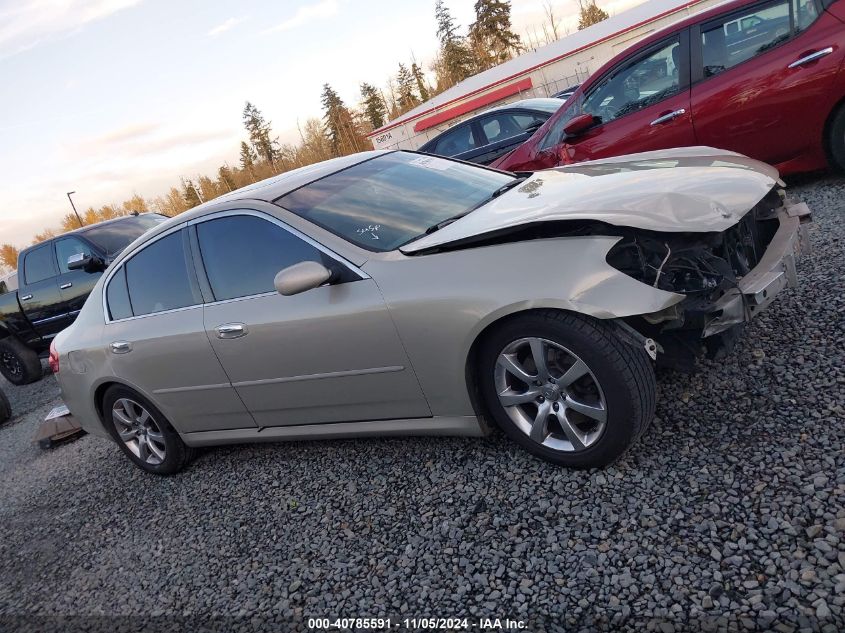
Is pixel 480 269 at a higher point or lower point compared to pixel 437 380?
higher

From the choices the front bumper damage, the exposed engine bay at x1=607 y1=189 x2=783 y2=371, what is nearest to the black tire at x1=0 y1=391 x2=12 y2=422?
the exposed engine bay at x1=607 y1=189 x2=783 y2=371

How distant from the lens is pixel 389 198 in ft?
11.1

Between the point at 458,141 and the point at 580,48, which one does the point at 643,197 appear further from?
the point at 580,48

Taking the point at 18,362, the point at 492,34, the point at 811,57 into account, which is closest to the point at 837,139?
the point at 811,57

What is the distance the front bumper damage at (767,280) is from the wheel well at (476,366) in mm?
707

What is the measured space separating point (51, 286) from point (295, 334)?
7.28 metres

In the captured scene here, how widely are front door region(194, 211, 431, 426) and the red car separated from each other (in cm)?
352

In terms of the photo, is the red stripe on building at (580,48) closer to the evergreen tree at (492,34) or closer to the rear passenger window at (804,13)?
the rear passenger window at (804,13)

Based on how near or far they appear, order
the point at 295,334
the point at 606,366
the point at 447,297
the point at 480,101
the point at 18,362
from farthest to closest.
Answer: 1. the point at 480,101
2. the point at 18,362
3. the point at 295,334
4. the point at 447,297
5. the point at 606,366

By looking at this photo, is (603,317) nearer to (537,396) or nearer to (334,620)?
(537,396)

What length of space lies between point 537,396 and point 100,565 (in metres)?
2.66

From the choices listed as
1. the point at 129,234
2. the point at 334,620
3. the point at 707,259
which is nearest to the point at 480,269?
the point at 707,259

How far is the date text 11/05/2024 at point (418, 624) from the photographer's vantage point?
209cm

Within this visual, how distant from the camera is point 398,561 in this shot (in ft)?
8.47
